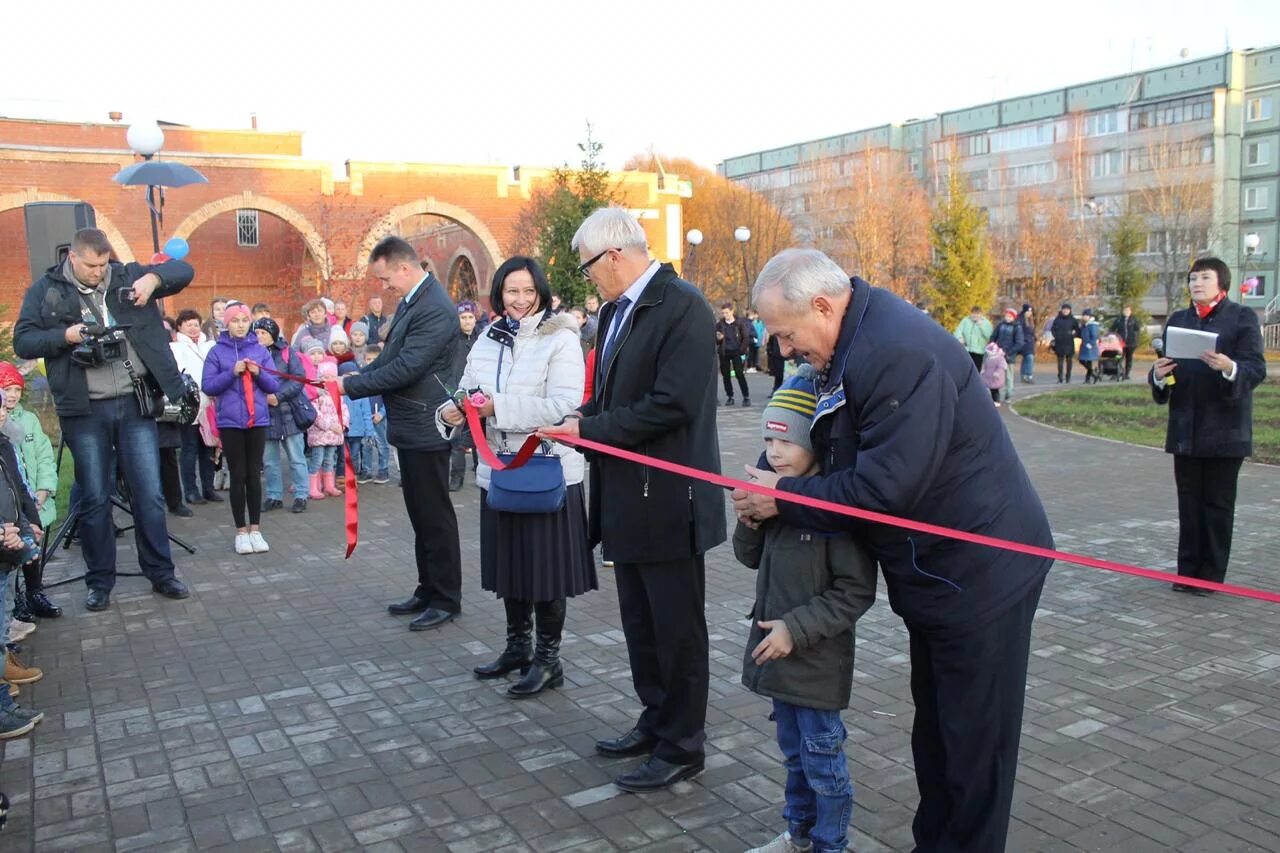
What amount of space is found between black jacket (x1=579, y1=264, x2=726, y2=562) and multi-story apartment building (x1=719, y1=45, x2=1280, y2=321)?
5013cm

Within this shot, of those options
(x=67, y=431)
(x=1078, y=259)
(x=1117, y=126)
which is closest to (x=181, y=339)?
(x=67, y=431)

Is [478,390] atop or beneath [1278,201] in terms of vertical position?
beneath

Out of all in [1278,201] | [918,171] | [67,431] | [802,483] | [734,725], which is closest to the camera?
[802,483]

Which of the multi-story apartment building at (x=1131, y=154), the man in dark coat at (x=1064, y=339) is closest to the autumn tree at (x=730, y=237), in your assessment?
the multi-story apartment building at (x=1131, y=154)

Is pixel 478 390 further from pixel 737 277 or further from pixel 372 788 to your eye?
pixel 737 277

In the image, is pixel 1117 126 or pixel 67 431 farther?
pixel 1117 126

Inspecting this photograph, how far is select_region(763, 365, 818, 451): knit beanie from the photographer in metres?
3.27

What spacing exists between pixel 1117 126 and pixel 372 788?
7156 centimetres

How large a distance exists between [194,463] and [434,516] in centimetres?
551

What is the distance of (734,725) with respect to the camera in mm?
4832

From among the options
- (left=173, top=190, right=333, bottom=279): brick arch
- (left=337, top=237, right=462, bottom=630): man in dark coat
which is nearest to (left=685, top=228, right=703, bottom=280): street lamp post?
(left=173, top=190, right=333, bottom=279): brick arch

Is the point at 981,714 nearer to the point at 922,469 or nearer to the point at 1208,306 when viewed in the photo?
the point at 922,469

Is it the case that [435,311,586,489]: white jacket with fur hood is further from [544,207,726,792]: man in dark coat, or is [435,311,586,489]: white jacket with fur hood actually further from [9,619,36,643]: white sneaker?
[9,619,36,643]: white sneaker

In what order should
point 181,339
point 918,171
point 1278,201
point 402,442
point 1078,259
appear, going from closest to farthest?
point 402,442, point 181,339, point 1078,259, point 1278,201, point 918,171
